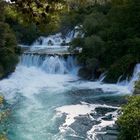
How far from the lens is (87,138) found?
15.6 metres

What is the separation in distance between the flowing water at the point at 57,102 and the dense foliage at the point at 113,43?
1.35 meters

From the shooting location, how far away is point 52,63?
30578mm

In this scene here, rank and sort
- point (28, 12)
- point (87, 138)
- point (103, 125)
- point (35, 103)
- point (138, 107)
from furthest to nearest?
point (35, 103)
point (103, 125)
point (87, 138)
point (138, 107)
point (28, 12)

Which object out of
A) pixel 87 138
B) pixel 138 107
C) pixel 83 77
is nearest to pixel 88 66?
pixel 83 77

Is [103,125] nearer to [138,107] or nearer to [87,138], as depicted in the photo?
[87,138]

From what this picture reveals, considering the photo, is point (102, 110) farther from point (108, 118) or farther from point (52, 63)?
point (52, 63)

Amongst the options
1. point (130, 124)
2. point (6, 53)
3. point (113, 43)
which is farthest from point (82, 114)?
point (6, 53)

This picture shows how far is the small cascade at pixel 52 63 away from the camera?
3030 cm

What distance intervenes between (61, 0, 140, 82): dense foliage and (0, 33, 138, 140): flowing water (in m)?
1.35

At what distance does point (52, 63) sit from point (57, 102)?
30.4 ft

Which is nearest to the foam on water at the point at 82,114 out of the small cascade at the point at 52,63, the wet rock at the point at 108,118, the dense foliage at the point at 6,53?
the wet rock at the point at 108,118

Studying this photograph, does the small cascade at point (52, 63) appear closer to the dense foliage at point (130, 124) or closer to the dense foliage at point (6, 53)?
the dense foliage at point (6, 53)

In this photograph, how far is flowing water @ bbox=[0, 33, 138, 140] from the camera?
16.4 meters

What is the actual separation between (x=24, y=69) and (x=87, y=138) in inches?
633
